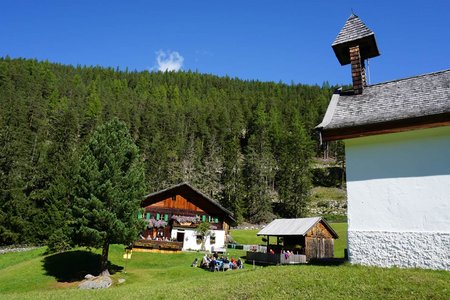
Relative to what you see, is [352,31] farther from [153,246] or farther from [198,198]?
[198,198]

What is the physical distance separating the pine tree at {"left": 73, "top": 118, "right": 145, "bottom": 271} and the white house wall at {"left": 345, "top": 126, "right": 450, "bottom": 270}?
1840 cm

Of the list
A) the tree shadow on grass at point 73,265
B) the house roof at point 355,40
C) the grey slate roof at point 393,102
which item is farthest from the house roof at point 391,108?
the tree shadow on grass at point 73,265

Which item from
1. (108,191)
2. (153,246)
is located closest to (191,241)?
(153,246)

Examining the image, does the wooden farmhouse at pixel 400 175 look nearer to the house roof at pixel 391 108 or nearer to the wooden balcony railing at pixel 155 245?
the house roof at pixel 391 108

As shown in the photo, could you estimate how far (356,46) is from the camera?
16.0 meters

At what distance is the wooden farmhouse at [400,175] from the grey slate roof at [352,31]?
3.32 meters

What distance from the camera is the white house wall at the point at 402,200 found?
11461mm

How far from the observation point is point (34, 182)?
5353 cm

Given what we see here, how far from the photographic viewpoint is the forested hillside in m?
49.4

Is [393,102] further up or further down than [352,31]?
further down

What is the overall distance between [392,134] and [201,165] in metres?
77.5

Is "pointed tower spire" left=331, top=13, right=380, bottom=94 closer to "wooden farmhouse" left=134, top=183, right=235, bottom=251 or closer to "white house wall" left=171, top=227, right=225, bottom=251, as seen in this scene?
"wooden farmhouse" left=134, top=183, right=235, bottom=251

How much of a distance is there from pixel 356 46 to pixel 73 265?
26647 millimetres

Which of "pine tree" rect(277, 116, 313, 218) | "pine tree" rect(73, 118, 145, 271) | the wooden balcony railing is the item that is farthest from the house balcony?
"pine tree" rect(277, 116, 313, 218)
